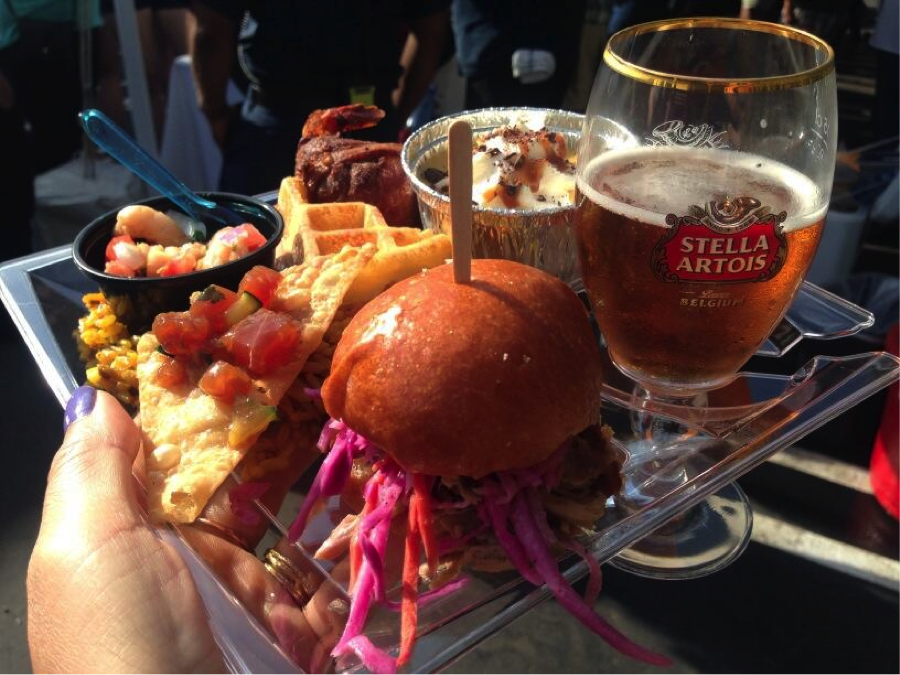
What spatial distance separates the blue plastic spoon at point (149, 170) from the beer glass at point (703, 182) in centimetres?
114

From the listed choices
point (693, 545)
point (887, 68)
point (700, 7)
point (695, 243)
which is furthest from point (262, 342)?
point (700, 7)

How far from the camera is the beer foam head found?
4.53ft

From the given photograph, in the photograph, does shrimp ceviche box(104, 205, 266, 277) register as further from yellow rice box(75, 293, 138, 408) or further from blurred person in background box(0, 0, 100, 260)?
blurred person in background box(0, 0, 100, 260)

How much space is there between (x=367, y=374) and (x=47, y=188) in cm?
598

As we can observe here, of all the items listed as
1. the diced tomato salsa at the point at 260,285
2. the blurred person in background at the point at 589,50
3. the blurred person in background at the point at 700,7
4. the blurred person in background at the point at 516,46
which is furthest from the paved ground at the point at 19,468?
the blurred person in background at the point at 700,7

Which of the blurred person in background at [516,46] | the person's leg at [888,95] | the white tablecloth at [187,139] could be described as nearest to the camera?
the person's leg at [888,95]

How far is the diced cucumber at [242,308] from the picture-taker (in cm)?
172

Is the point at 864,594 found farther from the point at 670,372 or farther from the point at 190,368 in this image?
the point at 190,368

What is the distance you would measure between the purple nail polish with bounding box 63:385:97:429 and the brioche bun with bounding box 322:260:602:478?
0.62m

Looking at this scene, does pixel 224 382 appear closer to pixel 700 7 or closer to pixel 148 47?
pixel 700 7

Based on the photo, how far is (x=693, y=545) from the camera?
215 centimetres

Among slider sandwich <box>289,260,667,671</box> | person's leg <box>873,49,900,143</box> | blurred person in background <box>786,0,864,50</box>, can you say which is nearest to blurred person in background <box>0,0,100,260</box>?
slider sandwich <box>289,260,667,671</box>

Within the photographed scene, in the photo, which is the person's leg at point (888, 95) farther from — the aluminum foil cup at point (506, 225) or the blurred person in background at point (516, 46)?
the aluminum foil cup at point (506, 225)

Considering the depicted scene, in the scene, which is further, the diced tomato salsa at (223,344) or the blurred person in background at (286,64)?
the blurred person in background at (286,64)
